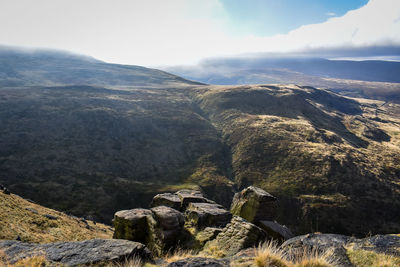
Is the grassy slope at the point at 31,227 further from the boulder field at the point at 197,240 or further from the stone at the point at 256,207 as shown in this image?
the stone at the point at 256,207

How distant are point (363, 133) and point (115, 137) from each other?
134434 mm

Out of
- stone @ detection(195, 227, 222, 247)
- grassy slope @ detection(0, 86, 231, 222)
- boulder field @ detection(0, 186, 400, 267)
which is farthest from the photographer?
grassy slope @ detection(0, 86, 231, 222)

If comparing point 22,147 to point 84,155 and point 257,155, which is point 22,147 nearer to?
point 84,155

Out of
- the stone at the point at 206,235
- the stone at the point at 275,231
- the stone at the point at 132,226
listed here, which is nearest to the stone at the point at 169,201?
the stone at the point at 132,226

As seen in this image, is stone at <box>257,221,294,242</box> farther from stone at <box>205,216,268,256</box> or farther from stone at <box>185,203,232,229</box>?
stone at <box>205,216,268,256</box>

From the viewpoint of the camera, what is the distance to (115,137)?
96562 millimetres

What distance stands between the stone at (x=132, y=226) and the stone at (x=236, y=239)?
6167 mm

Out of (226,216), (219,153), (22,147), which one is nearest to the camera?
(226,216)

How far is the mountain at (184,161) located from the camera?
5662cm

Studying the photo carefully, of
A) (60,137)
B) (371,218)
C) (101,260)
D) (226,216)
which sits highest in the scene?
(101,260)

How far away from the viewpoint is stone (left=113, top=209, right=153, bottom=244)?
20.0m

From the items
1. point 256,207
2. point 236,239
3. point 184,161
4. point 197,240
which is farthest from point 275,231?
point 184,161

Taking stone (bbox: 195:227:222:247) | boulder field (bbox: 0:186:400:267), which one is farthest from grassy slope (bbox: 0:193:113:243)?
stone (bbox: 195:227:222:247)

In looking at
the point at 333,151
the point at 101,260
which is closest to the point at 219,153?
the point at 333,151
